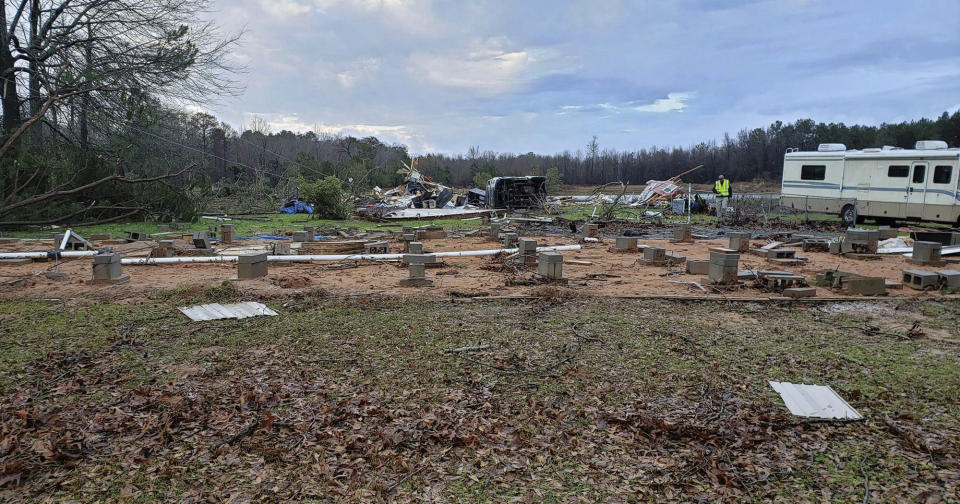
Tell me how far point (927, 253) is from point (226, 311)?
13584mm

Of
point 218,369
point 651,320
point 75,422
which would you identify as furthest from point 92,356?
point 651,320

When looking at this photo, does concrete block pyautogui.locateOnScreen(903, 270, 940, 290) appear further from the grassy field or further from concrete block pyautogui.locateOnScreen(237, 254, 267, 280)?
concrete block pyautogui.locateOnScreen(237, 254, 267, 280)

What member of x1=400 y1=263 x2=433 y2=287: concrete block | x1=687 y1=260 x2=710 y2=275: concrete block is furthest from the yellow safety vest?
x1=400 y1=263 x2=433 y2=287: concrete block

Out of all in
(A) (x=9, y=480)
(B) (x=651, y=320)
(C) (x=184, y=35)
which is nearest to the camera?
(A) (x=9, y=480)

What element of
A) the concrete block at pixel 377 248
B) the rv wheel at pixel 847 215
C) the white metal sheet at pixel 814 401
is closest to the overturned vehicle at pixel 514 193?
the rv wheel at pixel 847 215

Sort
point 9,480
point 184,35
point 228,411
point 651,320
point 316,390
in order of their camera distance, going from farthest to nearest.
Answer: point 184,35 < point 651,320 < point 316,390 < point 228,411 < point 9,480

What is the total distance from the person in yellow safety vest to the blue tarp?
18123mm

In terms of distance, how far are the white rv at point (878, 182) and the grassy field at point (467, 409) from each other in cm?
1445

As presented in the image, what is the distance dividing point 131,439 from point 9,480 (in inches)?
26.5

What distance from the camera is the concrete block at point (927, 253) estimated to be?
A: 1179cm

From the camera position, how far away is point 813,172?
72.7 feet

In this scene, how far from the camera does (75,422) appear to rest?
408 centimetres

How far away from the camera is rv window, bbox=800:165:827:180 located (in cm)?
2172

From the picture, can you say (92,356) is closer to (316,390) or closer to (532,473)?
(316,390)
